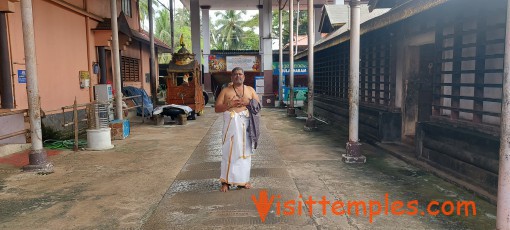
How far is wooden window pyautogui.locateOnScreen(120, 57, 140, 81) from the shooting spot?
1723 centimetres

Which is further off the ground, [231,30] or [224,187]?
[231,30]

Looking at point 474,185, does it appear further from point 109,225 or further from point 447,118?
point 109,225

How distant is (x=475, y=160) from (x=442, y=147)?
2.73 ft

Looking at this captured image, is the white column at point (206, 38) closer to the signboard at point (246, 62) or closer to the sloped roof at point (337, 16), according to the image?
the signboard at point (246, 62)

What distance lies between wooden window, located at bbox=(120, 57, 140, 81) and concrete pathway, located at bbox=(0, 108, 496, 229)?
930 centimetres

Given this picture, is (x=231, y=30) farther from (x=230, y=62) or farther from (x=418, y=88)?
(x=418, y=88)

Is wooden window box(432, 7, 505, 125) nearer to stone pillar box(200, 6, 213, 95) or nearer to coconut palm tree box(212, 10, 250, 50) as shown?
stone pillar box(200, 6, 213, 95)

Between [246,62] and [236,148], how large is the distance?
20.3m

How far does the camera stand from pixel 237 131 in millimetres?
5258

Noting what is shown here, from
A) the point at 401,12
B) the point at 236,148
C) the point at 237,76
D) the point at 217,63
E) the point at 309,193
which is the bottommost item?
the point at 309,193

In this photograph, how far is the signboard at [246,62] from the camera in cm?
2498

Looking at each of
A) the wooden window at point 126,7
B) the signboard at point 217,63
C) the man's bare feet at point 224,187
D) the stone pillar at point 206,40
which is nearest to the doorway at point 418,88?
the man's bare feet at point 224,187

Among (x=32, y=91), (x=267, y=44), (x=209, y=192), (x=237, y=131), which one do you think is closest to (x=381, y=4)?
(x=237, y=131)

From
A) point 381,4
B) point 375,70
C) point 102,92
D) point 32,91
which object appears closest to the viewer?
point 32,91
